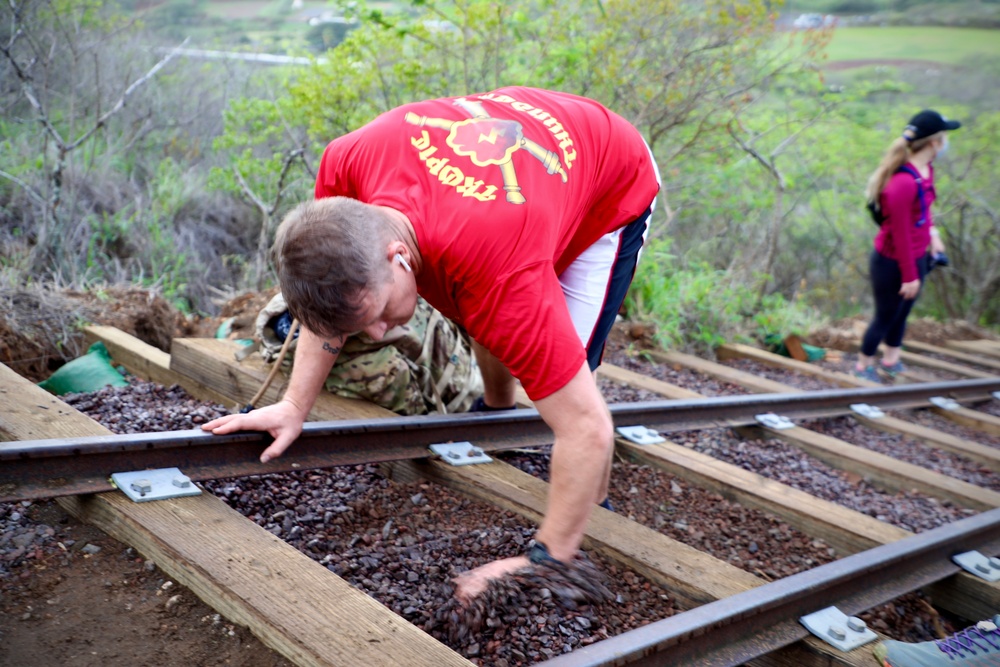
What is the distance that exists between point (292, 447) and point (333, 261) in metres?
1.10

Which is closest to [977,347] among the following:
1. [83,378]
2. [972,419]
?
[972,419]

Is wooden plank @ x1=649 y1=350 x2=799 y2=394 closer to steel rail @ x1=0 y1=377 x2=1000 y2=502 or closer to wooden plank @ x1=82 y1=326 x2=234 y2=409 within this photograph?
steel rail @ x1=0 y1=377 x2=1000 y2=502

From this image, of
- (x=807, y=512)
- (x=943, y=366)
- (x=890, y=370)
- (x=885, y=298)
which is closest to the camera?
(x=807, y=512)

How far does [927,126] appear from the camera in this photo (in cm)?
598

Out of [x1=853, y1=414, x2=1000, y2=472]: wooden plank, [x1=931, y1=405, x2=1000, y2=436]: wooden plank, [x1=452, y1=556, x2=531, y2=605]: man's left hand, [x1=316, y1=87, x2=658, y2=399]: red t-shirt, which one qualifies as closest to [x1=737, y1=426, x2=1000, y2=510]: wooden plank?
[x1=853, y1=414, x2=1000, y2=472]: wooden plank

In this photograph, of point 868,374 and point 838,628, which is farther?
point 868,374

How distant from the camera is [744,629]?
7.63ft

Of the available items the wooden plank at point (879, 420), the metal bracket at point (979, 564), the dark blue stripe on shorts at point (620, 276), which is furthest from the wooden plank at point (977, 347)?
the dark blue stripe on shorts at point (620, 276)

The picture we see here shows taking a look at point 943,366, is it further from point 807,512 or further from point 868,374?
point 807,512

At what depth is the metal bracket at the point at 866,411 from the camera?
17.6 ft

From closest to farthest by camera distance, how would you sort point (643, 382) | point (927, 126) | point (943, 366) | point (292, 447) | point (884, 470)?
point (292, 447), point (884, 470), point (643, 382), point (927, 126), point (943, 366)

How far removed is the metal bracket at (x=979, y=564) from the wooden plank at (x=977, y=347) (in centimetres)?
706

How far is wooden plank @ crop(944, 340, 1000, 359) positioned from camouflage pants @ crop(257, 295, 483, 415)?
769 cm

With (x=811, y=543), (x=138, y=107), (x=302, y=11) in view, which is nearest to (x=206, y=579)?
(x=811, y=543)
